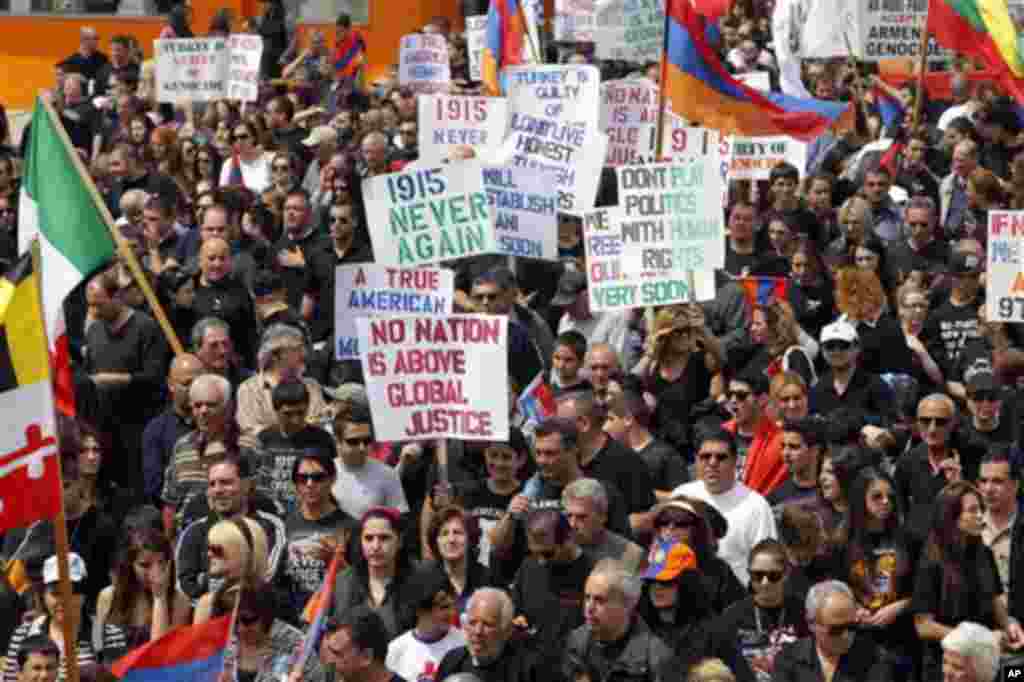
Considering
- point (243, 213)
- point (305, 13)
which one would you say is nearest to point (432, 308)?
point (243, 213)

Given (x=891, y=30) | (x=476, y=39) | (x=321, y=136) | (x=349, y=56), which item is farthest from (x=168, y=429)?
(x=349, y=56)

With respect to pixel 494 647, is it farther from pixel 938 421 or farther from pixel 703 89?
pixel 703 89

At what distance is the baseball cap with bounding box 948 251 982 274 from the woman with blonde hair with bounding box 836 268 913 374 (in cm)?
45

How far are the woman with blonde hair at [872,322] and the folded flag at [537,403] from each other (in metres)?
1.69

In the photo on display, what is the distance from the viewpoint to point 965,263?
15.4 metres

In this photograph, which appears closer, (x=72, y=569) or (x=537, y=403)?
(x=72, y=569)

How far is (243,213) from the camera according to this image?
18.3 m

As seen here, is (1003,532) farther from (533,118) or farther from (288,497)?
(533,118)

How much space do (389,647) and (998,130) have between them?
996cm

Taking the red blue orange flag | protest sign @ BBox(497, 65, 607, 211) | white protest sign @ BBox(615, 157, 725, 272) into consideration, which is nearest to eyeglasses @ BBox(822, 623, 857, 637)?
white protest sign @ BBox(615, 157, 725, 272)

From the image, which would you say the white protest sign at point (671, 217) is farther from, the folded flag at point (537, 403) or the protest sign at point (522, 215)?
the folded flag at point (537, 403)

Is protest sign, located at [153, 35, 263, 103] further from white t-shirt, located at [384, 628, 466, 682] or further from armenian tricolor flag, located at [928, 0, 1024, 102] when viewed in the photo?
white t-shirt, located at [384, 628, 466, 682]

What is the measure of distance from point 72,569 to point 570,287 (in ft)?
16.2

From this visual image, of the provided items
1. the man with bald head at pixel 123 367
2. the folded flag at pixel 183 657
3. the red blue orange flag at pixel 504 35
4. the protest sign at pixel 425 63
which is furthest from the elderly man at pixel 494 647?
the protest sign at pixel 425 63
